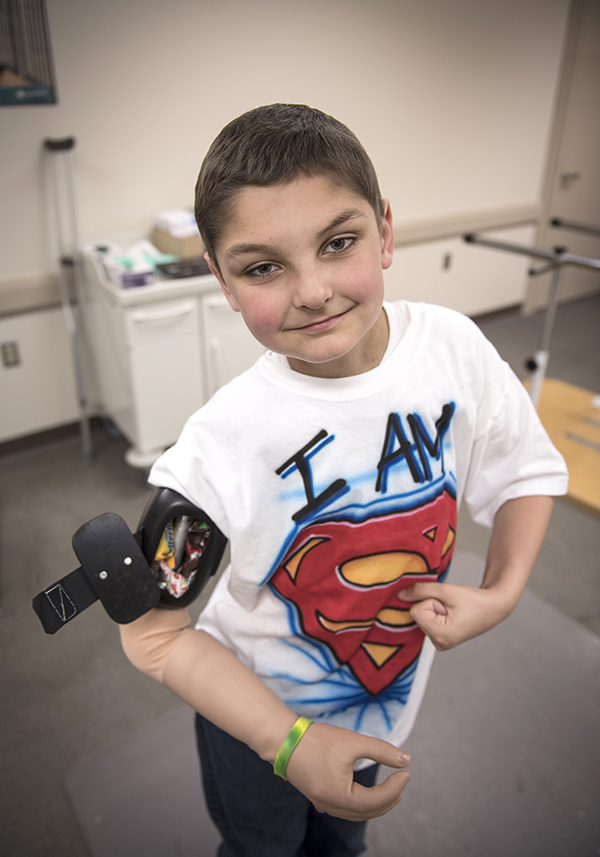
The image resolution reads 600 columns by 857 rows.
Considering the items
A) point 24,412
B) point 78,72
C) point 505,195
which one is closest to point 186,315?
point 505,195

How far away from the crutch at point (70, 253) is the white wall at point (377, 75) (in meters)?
0.54

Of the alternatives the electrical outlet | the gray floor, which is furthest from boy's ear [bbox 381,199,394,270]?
the electrical outlet

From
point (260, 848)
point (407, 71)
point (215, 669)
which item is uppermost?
point (407, 71)

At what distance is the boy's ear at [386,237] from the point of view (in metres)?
0.52

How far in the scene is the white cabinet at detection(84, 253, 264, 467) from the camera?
62 centimetres

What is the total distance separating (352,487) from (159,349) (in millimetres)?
424

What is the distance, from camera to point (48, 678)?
58.7 inches

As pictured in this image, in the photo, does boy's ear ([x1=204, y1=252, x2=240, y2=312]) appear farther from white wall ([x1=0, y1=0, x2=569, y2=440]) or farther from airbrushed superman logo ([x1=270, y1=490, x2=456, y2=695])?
airbrushed superman logo ([x1=270, y1=490, x2=456, y2=695])

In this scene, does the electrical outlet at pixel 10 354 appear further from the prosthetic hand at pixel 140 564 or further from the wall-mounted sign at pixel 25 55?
the prosthetic hand at pixel 140 564

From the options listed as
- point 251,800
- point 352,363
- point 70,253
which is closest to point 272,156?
point 352,363

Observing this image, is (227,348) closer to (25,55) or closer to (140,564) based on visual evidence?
(140,564)

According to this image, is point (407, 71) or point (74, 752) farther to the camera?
point (74, 752)

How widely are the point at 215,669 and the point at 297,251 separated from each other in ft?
1.35

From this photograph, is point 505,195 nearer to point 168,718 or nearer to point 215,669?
point 215,669
